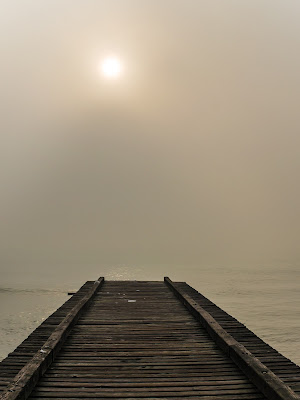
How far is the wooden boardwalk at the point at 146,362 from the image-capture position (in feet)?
16.4

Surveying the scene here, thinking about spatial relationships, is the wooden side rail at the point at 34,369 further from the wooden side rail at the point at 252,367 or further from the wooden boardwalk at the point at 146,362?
the wooden side rail at the point at 252,367

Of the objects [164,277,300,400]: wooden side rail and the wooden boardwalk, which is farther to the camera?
the wooden boardwalk

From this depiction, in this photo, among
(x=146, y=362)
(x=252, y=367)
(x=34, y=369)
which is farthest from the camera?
(x=146, y=362)

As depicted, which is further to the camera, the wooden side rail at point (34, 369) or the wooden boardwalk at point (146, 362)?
the wooden boardwalk at point (146, 362)

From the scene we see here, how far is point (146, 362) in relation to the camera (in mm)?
6387

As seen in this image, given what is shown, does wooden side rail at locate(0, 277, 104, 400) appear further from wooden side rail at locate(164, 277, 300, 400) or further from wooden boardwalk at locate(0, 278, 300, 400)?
wooden side rail at locate(164, 277, 300, 400)

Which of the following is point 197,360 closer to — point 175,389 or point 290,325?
point 175,389

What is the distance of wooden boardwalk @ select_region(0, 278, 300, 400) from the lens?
4.99 meters

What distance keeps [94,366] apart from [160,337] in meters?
2.26

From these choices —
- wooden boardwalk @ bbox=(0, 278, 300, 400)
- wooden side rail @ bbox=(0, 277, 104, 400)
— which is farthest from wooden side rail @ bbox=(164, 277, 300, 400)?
wooden side rail @ bbox=(0, 277, 104, 400)

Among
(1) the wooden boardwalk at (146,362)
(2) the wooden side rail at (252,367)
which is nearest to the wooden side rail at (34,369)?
(1) the wooden boardwalk at (146,362)

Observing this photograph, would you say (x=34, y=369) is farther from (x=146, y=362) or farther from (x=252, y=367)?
(x=252, y=367)

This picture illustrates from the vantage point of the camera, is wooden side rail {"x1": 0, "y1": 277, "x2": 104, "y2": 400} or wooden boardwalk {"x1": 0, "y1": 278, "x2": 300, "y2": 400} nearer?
wooden side rail {"x1": 0, "y1": 277, "x2": 104, "y2": 400}

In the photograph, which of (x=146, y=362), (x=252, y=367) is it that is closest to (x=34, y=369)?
(x=146, y=362)
